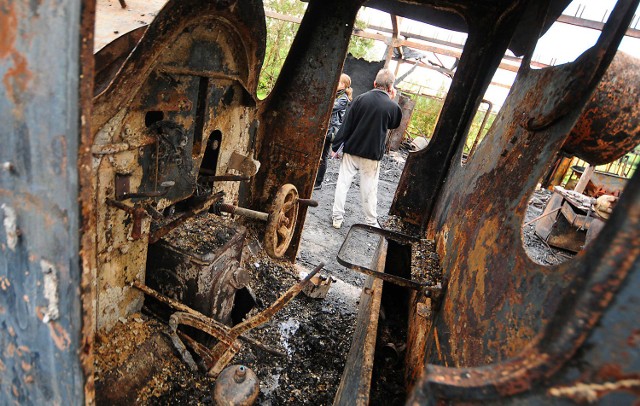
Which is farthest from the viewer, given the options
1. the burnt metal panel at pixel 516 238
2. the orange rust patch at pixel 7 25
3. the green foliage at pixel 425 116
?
the green foliage at pixel 425 116

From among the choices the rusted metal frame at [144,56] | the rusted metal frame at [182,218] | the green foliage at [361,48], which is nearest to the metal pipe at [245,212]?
the rusted metal frame at [182,218]

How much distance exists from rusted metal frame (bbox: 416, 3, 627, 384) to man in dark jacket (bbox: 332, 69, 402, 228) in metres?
2.81

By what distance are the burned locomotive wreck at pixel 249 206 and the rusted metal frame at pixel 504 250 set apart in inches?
0.4

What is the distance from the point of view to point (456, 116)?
327 cm

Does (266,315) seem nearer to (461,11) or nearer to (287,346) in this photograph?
(287,346)

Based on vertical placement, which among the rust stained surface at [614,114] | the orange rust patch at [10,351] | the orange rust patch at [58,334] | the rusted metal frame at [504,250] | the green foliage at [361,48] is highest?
the green foliage at [361,48]

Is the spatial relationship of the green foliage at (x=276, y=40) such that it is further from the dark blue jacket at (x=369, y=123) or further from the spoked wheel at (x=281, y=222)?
the spoked wheel at (x=281, y=222)

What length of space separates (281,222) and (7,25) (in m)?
2.08

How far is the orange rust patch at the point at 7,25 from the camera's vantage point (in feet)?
2.49

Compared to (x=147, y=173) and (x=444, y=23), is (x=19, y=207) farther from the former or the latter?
(x=444, y=23)

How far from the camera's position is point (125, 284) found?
7.75 ft

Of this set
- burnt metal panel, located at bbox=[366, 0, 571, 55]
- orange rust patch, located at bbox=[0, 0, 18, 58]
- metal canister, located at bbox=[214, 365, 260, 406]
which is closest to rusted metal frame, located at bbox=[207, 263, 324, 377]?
metal canister, located at bbox=[214, 365, 260, 406]

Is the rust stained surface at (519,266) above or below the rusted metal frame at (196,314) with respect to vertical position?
above

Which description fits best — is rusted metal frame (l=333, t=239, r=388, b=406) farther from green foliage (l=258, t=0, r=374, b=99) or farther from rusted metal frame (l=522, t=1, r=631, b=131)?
green foliage (l=258, t=0, r=374, b=99)
